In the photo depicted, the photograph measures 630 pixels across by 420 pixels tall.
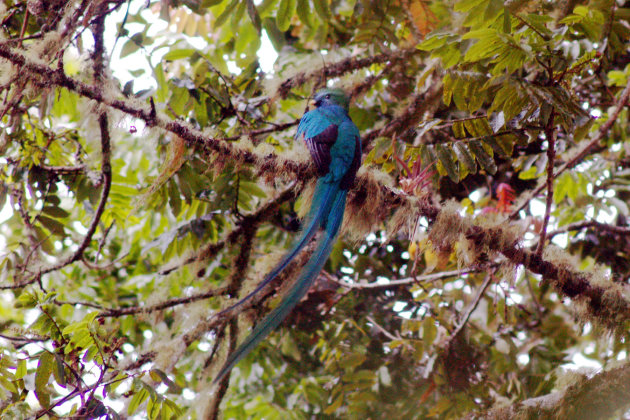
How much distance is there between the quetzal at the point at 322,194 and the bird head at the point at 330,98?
0.86ft

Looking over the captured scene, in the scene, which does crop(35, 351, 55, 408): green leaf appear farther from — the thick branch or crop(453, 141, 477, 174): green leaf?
the thick branch

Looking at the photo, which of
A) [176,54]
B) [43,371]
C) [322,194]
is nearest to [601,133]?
[322,194]

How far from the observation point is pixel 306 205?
262 centimetres

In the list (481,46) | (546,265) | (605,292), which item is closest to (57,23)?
(481,46)

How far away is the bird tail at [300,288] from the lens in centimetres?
→ 201

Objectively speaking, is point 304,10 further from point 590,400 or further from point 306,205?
point 590,400

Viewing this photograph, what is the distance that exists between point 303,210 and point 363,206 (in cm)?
27

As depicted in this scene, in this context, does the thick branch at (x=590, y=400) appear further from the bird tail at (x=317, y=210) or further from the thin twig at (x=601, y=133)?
the bird tail at (x=317, y=210)

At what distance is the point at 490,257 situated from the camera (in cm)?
271

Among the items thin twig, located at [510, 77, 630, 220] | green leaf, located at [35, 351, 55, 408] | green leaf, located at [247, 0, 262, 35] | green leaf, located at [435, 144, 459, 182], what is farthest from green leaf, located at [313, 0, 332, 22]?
green leaf, located at [35, 351, 55, 408]

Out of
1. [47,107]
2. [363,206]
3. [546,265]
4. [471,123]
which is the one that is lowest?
[546,265]

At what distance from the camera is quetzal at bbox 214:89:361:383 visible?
2.18 metres

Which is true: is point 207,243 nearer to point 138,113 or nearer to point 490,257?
point 138,113

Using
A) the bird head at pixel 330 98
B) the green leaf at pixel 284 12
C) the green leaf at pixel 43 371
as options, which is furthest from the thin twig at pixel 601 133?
the green leaf at pixel 43 371
